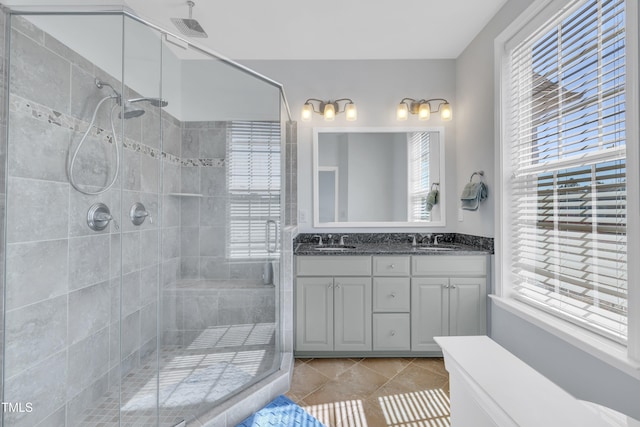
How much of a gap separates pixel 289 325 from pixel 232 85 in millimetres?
1703

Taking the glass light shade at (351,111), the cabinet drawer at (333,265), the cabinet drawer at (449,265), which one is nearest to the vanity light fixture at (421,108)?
the glass light shade at (351,111)

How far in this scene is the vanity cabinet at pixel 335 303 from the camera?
2.33 metres

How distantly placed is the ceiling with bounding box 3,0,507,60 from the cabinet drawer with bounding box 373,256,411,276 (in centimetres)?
182

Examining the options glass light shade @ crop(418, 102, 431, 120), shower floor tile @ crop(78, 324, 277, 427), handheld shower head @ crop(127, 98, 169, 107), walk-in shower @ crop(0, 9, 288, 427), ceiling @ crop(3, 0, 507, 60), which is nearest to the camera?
walk-in shower @ crop(0, 9, 288, 427)

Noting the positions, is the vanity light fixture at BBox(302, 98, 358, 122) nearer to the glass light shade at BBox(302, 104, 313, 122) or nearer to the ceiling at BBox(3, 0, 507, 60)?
the glass light shade at BBox(302, 104, 313, 122)

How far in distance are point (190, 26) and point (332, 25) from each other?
1.07m

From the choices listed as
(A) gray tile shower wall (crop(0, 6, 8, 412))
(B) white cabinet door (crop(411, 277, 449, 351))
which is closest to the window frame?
(B) white cabinet door (crop(411, 277, 449, 351))

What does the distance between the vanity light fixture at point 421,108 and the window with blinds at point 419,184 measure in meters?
0.19

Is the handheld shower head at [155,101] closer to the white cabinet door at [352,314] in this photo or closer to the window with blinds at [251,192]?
the window with blinds at [251,192]

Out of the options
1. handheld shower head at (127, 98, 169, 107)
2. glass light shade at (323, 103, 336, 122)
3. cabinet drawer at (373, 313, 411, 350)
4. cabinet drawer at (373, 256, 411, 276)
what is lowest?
cabinet drawer at (373, 313, 411, 350)

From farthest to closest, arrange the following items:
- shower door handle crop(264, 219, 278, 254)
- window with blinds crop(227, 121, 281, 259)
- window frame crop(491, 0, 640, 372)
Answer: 1. shower door handle crop(264, 219, 278, 254)
2. window with blinds crop(227, 121, 281, 259)
3. window frame crop(491, 0, 640, 372)

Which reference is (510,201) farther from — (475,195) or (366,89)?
(366,89)

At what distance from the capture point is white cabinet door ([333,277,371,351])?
2.33 meters

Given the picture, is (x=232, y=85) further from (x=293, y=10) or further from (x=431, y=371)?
(x=431, y=371)
